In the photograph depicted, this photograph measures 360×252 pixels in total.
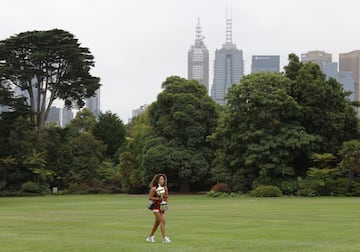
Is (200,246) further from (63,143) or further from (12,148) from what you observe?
(63,143)

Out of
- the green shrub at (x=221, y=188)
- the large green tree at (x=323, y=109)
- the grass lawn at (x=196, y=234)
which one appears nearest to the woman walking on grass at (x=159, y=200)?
the grass lawn at (x=196, y=234)

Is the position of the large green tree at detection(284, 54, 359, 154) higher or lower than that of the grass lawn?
higher

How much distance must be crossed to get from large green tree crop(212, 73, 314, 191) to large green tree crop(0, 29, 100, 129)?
15830 mm

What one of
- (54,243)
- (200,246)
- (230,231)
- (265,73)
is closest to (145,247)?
(200,246)

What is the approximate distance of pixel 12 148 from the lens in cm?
5872

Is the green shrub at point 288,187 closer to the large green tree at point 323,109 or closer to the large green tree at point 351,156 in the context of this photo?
the large green tree at point 323,109

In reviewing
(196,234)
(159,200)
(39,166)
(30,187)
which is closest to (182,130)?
(39,166)

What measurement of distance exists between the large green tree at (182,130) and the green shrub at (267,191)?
10.1 metres

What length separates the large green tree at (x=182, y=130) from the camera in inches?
2190

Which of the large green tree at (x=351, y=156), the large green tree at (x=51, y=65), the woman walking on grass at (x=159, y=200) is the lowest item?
the woman walking on grass at (x=159, y=200)

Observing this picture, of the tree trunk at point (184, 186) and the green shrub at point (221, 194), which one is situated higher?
the tree trunk at point (184, 186)

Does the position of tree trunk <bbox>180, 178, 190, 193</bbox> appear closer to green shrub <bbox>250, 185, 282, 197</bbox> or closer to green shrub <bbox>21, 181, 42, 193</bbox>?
green shrub <bbox>250, 185, 282, 197</bbox>

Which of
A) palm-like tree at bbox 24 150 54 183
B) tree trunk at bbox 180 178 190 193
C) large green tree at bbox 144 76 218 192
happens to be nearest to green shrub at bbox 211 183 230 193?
large green tree at bbox 144 76 218 192

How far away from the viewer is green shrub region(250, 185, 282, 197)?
46.3 metres
